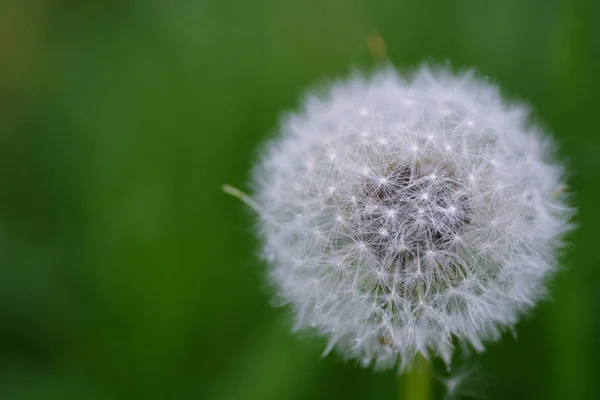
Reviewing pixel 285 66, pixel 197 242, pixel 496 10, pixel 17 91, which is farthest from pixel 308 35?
pixel 17 91

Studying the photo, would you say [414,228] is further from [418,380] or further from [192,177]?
[192,177]

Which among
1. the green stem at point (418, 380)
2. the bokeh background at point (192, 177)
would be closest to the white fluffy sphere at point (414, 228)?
the green stem at point (418, 380)

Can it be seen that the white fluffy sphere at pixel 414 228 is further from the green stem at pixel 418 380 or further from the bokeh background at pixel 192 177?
the bokeh background at pixel 192 177

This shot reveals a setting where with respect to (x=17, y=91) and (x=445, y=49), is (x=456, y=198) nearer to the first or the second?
(x=445, y=49)

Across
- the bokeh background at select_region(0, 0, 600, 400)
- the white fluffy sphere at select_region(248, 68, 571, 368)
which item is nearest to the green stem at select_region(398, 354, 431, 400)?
the white fluffy sphere at select_region(248, 68, 571, 368)

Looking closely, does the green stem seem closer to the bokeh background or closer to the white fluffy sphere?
the white fluffy sphere

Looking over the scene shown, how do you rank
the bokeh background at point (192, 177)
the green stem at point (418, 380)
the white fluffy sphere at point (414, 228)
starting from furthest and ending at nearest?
1. the bokeh background at point (192, 177)
2. the green stem at point (418, 380)
3. the white fluffy sphere at point (414, 228)
